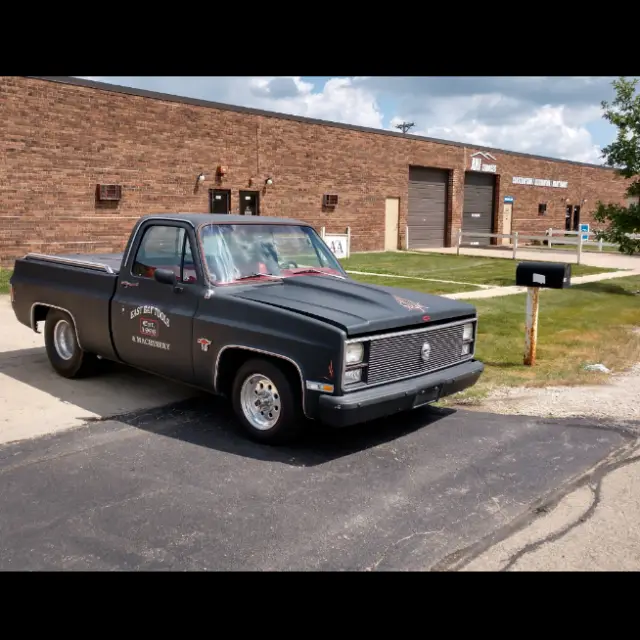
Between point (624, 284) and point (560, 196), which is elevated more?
point (560, 196)

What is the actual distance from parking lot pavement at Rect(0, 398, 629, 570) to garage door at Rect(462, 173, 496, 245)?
28.4 meters

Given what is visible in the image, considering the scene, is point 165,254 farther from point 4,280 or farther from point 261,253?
point 4,280

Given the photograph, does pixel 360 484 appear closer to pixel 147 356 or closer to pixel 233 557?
pixel 233 557

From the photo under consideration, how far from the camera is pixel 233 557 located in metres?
3.77

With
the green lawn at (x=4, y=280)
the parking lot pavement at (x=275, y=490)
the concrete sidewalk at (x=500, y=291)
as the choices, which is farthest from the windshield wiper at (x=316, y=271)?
the green lawn at (x=4, y=280)

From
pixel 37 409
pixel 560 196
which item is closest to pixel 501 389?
pixel 37 409

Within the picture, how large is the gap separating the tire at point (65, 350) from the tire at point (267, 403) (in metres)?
2.36

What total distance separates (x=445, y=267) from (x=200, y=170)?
25.7 ft

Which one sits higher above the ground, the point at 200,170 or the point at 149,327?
the point at 200,170

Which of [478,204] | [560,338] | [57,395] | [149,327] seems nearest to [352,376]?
[149,327]

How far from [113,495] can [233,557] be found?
3.89ft

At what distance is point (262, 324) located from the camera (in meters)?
5.34
